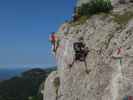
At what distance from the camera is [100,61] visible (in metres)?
31.8

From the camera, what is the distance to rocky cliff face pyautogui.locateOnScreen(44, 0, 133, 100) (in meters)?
28.2

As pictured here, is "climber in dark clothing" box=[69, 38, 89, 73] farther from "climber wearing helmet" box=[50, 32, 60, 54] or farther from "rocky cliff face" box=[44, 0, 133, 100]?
"climber wearing helmet" box=[50, 32, 60, 54]

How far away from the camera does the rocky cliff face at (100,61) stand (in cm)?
2817

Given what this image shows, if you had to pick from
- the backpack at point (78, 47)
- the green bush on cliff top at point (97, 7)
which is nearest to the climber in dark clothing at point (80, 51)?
the backpack at point (78, 47)

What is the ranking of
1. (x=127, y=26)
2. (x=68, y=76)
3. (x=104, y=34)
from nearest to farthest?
(x=127, y=26) → (x=104, y=34) → (x=68, y=76)

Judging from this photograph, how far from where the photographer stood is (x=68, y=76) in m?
36.3

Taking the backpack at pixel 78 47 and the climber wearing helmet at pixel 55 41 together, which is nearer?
the backpack at pixel 78 47

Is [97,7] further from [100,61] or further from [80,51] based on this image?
[100,61]

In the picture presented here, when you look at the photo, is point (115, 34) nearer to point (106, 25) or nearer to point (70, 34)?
point (106, 25)

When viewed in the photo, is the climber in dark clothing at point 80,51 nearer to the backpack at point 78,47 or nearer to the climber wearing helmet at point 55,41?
the backpack at point 78,47

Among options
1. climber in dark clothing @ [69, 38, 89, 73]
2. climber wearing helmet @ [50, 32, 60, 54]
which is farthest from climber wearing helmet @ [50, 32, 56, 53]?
climber in dark clothing @ [69, 38, 89, 73]

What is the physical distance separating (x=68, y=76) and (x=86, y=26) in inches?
211

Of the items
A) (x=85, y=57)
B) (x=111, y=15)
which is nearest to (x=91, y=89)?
(x=85, y=57)

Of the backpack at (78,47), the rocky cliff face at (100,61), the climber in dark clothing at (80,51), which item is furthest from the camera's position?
the backpack at (78,47)
